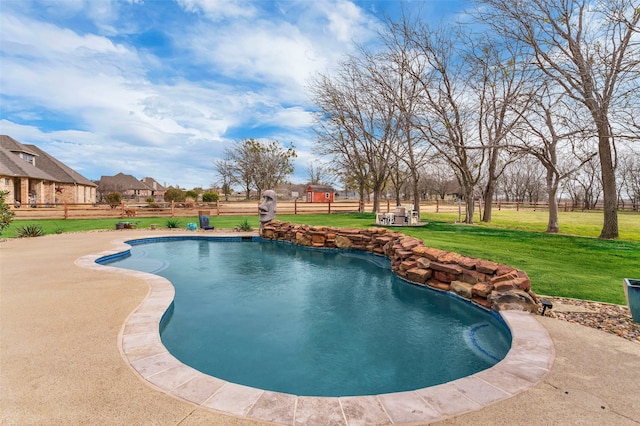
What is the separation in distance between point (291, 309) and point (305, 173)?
53496 millimetres

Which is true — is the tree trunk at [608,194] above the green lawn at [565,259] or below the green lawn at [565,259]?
above

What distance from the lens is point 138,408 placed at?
226 centimetres

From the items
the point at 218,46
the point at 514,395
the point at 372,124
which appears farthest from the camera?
the point at 372,124

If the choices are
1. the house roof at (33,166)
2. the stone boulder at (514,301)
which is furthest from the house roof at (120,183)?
the stone boulder at (514,301)

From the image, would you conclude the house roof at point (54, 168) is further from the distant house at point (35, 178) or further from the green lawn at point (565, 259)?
the green lawn at point (565, 259)

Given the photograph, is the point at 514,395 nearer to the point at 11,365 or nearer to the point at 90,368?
the point at 90,368

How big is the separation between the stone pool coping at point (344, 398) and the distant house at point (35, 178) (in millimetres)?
23009

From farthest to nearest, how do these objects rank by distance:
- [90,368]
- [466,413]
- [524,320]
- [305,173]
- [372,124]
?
[305,173], [372,124], [524,320], [90,368], [466,413]

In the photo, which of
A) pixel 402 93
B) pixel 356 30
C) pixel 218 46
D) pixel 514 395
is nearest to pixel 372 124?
pixel 402 93

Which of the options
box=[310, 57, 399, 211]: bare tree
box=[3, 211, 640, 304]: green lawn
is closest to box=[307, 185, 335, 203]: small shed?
box=[310, 57, 399, 211]: bare tree

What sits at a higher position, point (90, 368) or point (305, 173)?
point (305, 173)

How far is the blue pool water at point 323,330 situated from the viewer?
339 centimetres

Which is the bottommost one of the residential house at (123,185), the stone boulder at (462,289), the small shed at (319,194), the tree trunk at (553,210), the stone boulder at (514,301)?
the stone boulder at (462,289)

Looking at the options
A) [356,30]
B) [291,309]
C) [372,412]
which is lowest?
[291,309]
